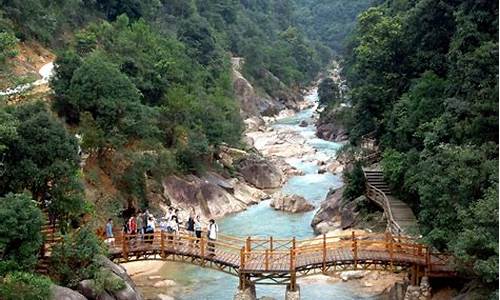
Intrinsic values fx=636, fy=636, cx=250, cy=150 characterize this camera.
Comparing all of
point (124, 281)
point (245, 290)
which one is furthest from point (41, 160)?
point (245, 290)

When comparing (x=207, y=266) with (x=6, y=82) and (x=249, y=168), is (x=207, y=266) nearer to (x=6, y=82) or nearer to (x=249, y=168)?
(x=6, y=82)

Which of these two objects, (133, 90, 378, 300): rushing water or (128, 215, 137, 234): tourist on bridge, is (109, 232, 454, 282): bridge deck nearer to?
(128, 215, 137, 234): tourist on bridge

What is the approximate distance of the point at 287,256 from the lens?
1031 inches

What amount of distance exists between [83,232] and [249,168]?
3133cm

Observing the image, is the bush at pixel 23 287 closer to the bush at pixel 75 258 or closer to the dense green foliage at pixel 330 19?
the bush at pixel 75 258

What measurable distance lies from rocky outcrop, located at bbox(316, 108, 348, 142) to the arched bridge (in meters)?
47.2

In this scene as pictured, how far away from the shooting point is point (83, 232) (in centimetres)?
2297

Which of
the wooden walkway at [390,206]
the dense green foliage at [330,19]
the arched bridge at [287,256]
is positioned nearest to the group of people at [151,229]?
the arched bridge at [287,256]

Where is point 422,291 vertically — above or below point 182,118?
below

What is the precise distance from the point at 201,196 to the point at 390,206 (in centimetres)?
1435

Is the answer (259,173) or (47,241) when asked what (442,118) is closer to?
(47,241)

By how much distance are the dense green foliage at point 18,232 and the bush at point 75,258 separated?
1987mm

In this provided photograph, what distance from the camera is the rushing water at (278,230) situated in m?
28.1

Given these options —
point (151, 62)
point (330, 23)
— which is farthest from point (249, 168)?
point (330, 23)
